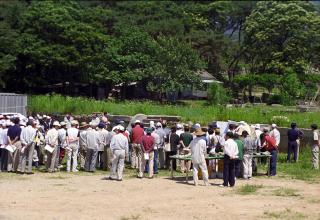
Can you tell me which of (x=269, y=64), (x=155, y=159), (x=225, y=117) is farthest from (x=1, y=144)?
(x=269, y=64)

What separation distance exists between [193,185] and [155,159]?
2.56 meters

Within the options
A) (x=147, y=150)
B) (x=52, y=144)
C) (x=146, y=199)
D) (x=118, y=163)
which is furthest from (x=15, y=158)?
(x=146, y=199)

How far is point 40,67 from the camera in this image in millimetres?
50594

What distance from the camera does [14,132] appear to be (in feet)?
63.2

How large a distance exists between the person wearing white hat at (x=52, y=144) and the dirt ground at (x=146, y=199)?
767 millimetres

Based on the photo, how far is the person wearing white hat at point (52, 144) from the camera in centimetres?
1941

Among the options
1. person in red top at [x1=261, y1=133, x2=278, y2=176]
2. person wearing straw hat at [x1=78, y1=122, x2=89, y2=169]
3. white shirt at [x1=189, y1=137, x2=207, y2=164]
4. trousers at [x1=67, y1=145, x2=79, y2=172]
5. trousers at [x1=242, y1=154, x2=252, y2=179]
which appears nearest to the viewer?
white shirt at [x1=189, y1=137, x2=207, y2=164]

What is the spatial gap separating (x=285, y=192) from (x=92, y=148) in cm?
676

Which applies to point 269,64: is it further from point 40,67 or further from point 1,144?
point 1,144

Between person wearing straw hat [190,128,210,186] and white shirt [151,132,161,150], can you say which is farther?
white shirt [151,132,161,150]

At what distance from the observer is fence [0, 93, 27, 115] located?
31506 millimetres

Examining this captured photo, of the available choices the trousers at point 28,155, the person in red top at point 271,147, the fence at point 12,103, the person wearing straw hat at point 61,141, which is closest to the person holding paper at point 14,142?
the trousers at point 28,155

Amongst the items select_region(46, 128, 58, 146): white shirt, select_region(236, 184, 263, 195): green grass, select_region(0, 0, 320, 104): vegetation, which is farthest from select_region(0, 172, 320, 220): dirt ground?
select_region(0, 0, 320, 104): vegetation

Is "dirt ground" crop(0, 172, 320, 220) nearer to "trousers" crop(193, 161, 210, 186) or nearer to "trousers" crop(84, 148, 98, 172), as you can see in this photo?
"trousers" crop(193, 161, 210, 186)
